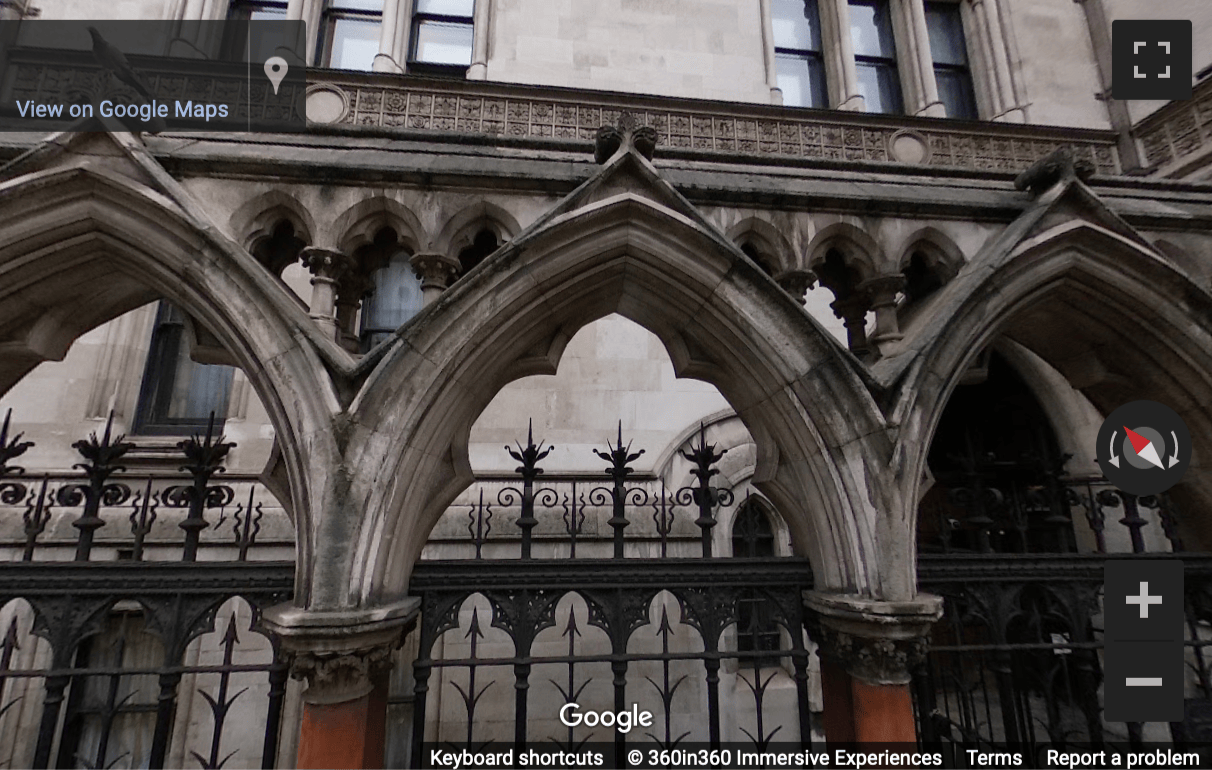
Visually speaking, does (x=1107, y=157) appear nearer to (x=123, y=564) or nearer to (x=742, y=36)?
(x=742, y=36)

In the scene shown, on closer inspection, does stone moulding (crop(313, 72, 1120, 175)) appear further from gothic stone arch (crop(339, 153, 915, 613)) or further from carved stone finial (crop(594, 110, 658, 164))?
gothic stone arch (crop(339, 153, 915, 613))

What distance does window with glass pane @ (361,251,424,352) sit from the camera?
5625mm

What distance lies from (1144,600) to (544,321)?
3182 millimetres

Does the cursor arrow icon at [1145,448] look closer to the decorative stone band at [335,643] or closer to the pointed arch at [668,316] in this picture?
the pointed arch at [668,316]

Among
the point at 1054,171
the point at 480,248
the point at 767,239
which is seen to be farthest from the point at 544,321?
the point at 1054,171

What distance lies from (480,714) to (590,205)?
414 cm

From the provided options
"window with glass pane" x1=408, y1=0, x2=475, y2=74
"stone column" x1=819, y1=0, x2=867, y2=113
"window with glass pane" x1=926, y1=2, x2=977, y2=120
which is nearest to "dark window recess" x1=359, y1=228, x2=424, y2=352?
"window with glass pane" x1=408, y1=0, x2=475, y2=74

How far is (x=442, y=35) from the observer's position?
6254 millimetres

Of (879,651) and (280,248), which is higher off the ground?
(280,248)

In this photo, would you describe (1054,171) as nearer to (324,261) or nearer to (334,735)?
(324,261)

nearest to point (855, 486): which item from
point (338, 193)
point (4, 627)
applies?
point (338, 193)

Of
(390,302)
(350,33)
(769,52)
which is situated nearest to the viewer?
(390,302)

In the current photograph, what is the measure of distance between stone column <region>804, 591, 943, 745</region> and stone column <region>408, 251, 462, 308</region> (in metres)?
2.03
